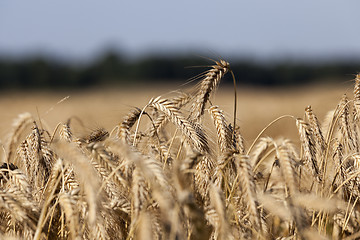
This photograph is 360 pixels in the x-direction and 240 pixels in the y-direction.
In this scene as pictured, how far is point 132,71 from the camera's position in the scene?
58.6m

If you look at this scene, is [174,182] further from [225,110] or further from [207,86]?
[225,110]

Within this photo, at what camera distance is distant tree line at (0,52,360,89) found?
55906 mm

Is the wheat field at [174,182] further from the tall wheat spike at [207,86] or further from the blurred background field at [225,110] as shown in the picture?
the blurred background field at [225,110]

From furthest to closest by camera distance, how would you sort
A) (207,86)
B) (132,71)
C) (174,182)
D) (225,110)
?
1. (132,71)
2. (225,110)
3. (207,86)
4. (174,182)

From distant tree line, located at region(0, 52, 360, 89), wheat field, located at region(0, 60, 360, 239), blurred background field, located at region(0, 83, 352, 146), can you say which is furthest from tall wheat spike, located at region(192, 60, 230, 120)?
distant tree line, located at region(0, 52, 360, 89)

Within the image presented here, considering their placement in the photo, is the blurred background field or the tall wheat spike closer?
the tall wheat spike

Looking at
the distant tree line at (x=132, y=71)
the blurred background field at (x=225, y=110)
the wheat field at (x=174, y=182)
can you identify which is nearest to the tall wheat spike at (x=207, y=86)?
the wheat field at (x=174, y=182)

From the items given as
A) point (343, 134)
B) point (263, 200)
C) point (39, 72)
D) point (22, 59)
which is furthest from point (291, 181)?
point (22, 59)

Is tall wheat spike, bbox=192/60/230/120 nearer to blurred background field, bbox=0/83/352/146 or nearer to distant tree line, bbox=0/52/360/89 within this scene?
blurred background field, bbox=0/83/352/146

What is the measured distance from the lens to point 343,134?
9.68 feet

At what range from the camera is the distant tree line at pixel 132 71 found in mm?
55906

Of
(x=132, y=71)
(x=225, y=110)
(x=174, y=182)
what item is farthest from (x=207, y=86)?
(x=132, y=71)

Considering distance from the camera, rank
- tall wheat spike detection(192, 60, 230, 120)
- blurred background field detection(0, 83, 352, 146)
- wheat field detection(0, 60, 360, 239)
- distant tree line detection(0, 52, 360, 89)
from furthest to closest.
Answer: distant tree line detection(0, 52, 360, 89), blurred background field detection(0, 83, 352, 146), tall wheat spike detection(192, 60, 230, 120), wheat field detection(0, 60, 360, 239)

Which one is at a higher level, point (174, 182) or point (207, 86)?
point (207, 86)
